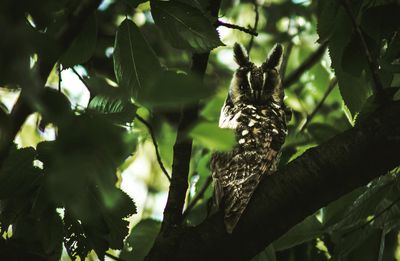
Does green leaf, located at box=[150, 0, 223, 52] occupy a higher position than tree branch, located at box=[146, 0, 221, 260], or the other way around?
green leaf, located at box=[150, 0, 223, 52]

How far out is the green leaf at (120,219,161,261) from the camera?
275cm

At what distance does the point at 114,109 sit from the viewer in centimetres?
164

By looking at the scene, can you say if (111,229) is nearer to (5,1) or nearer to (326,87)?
(5,1)

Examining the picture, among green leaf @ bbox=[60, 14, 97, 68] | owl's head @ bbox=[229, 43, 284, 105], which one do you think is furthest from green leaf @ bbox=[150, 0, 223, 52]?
owl's head @ bbox=[229, 43, 284, 105]

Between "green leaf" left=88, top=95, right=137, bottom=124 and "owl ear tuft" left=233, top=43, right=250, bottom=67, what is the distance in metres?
2.20

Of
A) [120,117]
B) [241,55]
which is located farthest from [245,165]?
[241,55]

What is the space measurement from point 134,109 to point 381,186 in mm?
935

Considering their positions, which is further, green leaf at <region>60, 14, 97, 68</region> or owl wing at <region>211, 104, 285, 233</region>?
owl wing at <region>211, 104, 285, 233</region>

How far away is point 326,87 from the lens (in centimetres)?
448

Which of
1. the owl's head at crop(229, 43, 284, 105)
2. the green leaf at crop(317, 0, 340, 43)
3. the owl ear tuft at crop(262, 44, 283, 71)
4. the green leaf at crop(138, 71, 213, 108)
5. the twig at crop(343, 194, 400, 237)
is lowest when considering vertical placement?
the green leaf at crop(138, 71, 213, 108)

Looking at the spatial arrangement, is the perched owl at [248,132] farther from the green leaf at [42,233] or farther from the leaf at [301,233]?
the green leaf at [42,233]

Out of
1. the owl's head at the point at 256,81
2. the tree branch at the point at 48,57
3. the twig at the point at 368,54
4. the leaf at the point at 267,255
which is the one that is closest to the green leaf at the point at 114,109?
the tree branch at the point at 48,57

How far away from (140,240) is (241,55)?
1.60 meters

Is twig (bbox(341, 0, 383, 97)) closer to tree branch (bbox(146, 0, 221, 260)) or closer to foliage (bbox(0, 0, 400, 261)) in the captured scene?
foliage (bbox(0, 0, 400, 261))
